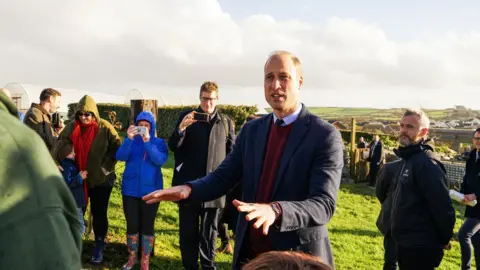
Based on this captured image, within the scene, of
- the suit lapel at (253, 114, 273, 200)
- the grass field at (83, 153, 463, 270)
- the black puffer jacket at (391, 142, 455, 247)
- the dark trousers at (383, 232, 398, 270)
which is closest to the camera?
the suit lapel at (253, 114, 273, 200)

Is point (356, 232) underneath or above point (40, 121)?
underneath

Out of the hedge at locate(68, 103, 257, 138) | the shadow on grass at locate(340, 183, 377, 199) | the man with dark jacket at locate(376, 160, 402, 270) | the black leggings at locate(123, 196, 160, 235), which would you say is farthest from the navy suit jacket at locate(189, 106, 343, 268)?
the hedge at locate(68, 103, 257, 138)

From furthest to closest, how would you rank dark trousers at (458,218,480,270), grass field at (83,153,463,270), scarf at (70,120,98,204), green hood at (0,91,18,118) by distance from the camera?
grass field at (83,153,463,270) < dark trousers at (458,218,480,270) < scarf at (70,120,98,204) < green hood at (0,91,18,118)

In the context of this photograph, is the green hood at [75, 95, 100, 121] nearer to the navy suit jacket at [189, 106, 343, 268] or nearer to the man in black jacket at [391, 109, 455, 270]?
the navy suit jacket at [189, 106, 343, 268]

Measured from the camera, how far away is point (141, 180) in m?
5.11

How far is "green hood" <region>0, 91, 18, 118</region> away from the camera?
912mm

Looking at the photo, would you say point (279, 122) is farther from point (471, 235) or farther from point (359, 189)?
point (359, 189)

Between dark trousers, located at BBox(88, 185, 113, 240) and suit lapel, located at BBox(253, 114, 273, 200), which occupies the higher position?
suit lapel, located at BBox(253, 114, 273, 200)

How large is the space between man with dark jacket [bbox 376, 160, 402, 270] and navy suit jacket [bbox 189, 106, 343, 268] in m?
2.03

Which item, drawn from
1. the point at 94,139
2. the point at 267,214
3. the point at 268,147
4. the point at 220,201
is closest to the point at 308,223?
the point at 267,214

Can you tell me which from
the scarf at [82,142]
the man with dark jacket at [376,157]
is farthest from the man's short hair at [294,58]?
the man with dark jacket at [376,157]

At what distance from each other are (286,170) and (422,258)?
7.21 feet

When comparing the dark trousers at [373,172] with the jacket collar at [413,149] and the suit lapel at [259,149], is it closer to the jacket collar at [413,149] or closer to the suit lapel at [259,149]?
the jacket collar at [413,149]

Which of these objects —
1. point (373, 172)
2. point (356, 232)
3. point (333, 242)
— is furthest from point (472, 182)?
point (373, 172)
